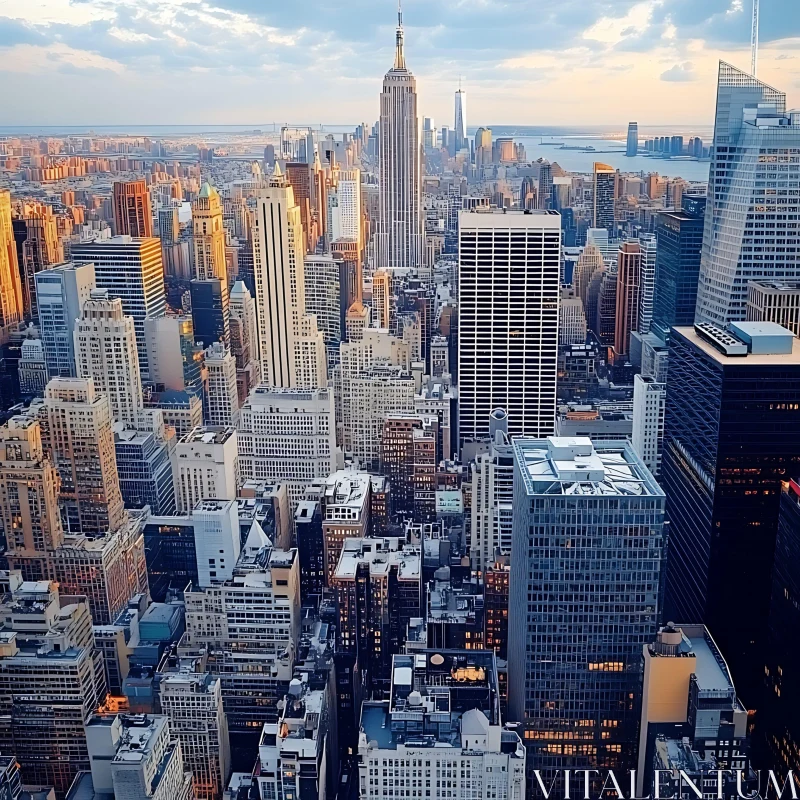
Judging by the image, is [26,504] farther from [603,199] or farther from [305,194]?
[603,199]

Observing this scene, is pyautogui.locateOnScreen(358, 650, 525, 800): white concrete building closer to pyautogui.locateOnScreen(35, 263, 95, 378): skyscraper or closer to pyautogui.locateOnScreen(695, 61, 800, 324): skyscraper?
pyautogui.locateOnScreen(695, 61, 800, 324): skyscraper

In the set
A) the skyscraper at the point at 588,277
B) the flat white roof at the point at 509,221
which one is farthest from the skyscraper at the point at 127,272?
the skyscraper at the point at 588,277

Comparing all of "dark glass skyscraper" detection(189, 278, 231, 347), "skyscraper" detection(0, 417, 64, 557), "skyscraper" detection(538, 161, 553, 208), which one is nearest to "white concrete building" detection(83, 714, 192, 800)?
"skyscraper" detection(0, 417, 64, 557)

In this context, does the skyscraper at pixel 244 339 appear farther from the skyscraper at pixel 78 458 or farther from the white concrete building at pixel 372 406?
the skyscraper at pixel 78 458

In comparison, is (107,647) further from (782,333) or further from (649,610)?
(782,333)

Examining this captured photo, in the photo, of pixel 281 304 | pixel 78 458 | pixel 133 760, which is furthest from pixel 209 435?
pixel 133 760
